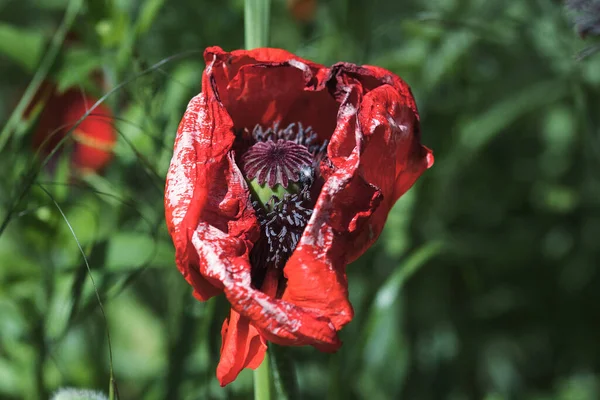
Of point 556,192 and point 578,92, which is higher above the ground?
point 578,92

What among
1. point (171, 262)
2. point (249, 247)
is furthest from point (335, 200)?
point (171, 262)

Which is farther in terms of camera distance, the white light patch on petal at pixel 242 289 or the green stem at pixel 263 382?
the green stem at pixel 263 382

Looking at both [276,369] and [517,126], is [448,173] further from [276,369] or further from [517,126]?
[276,369]

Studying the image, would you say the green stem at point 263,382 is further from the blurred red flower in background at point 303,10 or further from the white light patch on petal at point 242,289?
the blurred red flower in background at point 303,10

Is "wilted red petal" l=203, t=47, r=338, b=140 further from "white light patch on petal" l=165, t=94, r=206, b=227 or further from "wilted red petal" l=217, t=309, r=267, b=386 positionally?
"wilted red petal" l=217, t=309, r=267, b=386

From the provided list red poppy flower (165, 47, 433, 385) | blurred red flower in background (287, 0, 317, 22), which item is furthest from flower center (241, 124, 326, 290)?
blurred red flower in background (287, 0, 317, 22)

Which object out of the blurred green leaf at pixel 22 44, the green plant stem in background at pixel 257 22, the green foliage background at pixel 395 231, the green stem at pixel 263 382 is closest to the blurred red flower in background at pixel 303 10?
the green foliage background at pixel 395 231
